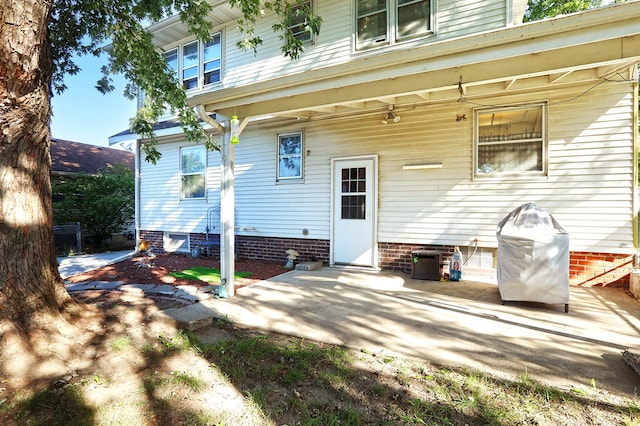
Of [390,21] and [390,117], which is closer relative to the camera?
[390,117]

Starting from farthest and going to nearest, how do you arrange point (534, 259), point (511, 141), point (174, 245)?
point (174, 245), point (511, 141), point (534, 259)

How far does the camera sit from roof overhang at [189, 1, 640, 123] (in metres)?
2.85

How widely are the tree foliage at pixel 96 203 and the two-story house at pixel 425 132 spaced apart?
4294 millimetres

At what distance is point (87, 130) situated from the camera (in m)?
24.4

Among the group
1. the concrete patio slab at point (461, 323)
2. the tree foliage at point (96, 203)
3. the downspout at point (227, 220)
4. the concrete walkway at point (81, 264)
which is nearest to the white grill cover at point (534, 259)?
the concrete patio slab at point (461, 323)

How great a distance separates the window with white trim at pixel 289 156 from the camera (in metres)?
7.27

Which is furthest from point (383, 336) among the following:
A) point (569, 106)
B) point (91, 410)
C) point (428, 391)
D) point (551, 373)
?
point (569, 106)

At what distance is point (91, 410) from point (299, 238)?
5323mm

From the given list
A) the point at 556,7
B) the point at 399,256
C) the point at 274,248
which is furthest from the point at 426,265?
the point at 556,7

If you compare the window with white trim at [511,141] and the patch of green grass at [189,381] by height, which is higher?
the window with white trim at [511,141]

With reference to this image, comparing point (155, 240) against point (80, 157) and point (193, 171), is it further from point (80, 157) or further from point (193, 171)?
point (80, 157)

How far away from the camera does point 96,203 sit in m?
10.4

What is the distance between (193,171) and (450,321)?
770 centimetres

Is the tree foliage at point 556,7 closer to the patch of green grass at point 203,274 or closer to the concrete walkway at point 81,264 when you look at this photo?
the patch of green grass at point 203,274
